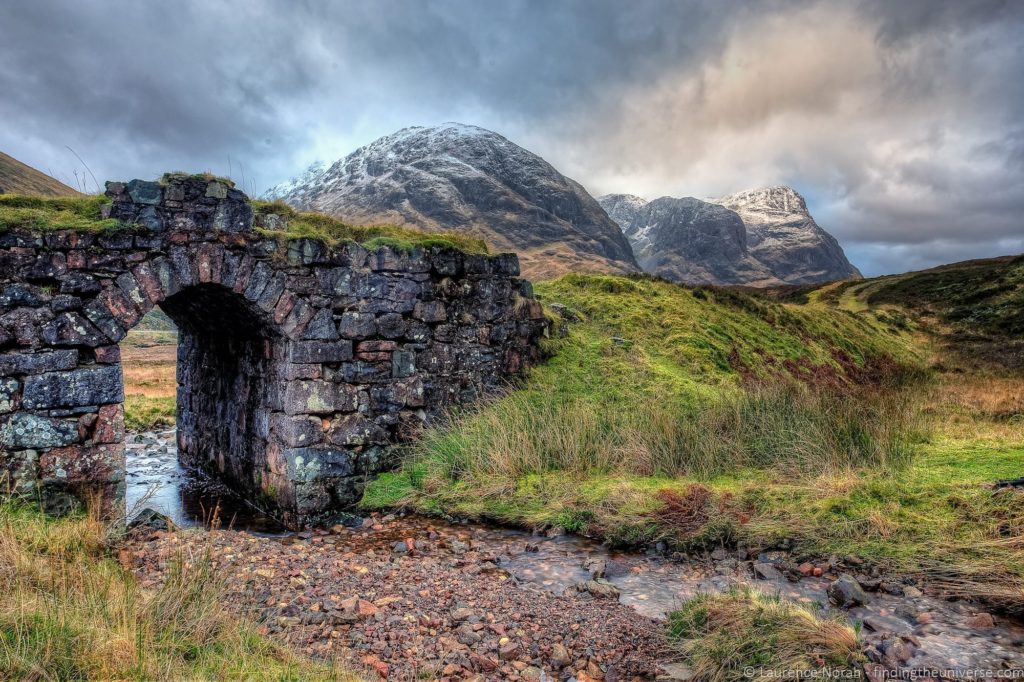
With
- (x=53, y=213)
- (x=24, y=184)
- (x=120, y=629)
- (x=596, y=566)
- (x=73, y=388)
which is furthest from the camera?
(x=24, y=184)

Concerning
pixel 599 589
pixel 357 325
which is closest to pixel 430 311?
pixel 357 325

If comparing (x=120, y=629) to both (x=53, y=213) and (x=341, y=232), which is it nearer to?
(x=53, y=213)

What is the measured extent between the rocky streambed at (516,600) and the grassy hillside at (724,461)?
382 millimetres

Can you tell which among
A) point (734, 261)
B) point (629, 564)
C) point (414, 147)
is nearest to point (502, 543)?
point (629, 564)

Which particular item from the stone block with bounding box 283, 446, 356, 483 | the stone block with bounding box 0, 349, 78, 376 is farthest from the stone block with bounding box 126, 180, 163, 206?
the stone block with bounding box 283, 446, 356, 483

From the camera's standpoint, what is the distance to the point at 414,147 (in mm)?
105250

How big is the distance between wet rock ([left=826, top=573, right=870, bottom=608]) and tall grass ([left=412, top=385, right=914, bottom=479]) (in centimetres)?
236

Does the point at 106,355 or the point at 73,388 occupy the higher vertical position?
the point at 106,355

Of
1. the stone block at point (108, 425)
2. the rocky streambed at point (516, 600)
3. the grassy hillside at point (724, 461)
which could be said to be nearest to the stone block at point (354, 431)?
the grassy hillside at point (724, 461)

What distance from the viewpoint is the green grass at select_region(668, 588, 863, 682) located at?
11.3ft

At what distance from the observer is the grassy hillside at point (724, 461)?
17.7 feet

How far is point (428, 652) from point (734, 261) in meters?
173

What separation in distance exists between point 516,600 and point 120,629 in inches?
112

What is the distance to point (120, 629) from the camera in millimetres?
3207
